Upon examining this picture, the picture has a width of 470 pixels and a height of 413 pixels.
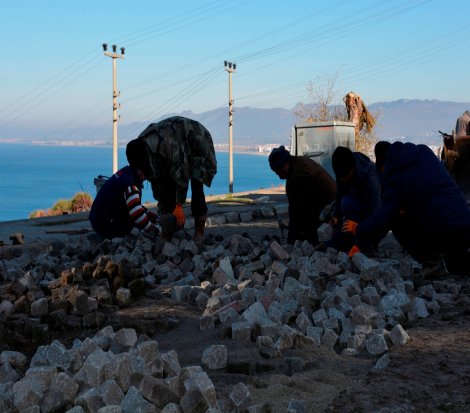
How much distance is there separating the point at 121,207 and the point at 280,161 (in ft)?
6.19

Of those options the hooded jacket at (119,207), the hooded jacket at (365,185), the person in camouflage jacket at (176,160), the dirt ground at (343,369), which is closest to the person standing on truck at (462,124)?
the hooded jacket at (365,185)

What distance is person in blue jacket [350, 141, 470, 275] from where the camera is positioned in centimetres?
613

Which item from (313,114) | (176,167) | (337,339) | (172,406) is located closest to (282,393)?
(172,406)

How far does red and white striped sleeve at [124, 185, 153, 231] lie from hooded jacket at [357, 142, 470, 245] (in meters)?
2.76

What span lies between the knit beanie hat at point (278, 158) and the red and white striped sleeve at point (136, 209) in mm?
1486

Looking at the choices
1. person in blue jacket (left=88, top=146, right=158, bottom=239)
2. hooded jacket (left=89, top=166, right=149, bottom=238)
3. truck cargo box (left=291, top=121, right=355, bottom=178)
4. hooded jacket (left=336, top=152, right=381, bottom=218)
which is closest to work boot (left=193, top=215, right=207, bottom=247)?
person in blue jacket (left=88, top=146, right=158, bottom=239)

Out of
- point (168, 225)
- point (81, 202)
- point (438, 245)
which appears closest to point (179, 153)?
point (168, 225)

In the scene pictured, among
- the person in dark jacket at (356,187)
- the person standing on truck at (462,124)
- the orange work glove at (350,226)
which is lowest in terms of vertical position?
the orange work glove at (350,226)

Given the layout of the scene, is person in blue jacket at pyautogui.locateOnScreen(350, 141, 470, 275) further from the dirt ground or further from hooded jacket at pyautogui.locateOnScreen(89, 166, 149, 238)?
hooded jacket at pyautogui.locateOnScreen(89, 166, 149, 238)

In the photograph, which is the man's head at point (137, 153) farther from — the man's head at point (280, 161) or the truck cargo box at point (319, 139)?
the truck cargo box at point (319, 139)

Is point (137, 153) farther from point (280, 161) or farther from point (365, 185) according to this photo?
point (365, 185)

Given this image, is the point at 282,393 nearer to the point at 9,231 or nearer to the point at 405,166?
the point at 405,166

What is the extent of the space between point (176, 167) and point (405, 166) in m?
2.40

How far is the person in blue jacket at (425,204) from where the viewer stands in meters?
6.13
